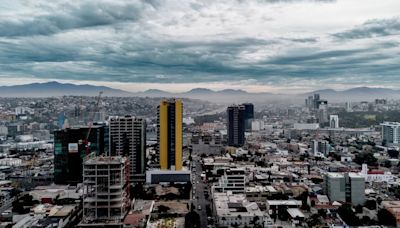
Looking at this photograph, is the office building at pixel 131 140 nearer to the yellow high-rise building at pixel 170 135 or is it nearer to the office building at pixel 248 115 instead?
the yellow high-rise building at pixel 170 135

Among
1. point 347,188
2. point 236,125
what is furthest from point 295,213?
point 236,125

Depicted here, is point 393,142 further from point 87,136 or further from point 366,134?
point 87,136

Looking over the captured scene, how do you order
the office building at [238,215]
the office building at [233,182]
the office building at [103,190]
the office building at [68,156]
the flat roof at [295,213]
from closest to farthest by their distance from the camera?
1. the office building at [103,190]
2. the office building at [238,215]
3. the flat roof at [295,213]
4. the office building at [233,182]
5. the office building at [68,156]

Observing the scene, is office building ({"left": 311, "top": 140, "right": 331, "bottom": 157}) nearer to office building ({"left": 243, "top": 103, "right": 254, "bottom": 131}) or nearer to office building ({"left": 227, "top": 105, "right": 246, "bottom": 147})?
office building ({"left": 227, "top": 105, "right": 246, "bottom": 147})

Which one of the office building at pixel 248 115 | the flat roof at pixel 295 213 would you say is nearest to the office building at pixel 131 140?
the flat roof at pixel 295 213

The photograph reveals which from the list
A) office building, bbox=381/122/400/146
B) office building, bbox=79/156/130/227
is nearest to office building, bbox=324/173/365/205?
office building, bbox=79/156/130/227

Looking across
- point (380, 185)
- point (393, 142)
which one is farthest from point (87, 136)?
point (393, 142)

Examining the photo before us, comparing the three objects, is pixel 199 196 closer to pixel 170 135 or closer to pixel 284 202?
pixel 284 202

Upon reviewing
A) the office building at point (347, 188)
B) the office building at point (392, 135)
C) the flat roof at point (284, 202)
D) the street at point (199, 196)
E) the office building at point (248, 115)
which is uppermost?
the office building at point (248, 115)
